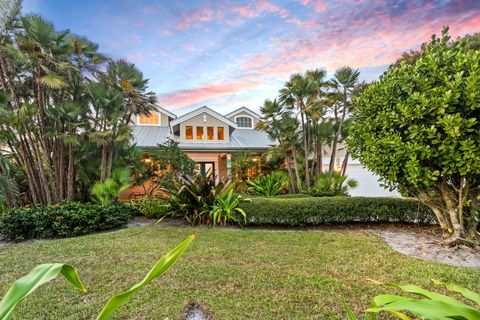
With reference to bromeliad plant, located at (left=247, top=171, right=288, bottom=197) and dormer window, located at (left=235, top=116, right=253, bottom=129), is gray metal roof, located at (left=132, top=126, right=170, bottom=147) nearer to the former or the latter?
dormer window, located at (left=235, top=116, right=253, bottom=129)

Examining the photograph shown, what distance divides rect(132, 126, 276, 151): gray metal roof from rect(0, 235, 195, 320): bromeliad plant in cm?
1182

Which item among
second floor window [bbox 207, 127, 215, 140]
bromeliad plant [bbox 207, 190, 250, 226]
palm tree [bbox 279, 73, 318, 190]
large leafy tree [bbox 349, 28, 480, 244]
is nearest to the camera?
large leafy tree [bbox 349, 28, 480, 244]

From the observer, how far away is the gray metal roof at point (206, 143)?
13.0 m

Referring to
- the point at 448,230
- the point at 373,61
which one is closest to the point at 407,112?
the point at 448,230

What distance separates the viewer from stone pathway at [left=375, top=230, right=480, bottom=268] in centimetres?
434

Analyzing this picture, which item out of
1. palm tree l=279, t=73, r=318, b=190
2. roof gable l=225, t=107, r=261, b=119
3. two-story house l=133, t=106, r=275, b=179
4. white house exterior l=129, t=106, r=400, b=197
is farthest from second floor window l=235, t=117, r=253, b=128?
palm tree l=279, t=73, r=318, b=190

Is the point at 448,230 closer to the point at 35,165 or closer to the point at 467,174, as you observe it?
the point at 467,174

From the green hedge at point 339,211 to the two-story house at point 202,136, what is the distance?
6.36 m

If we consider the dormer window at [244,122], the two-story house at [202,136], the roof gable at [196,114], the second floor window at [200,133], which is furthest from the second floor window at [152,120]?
the dormer window at [244,122]

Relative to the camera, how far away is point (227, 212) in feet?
23.1

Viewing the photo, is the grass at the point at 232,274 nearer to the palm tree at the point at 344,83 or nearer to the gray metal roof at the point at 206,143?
the palm tree at the point at 344,83

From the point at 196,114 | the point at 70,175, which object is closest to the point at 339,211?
the point at 70,175

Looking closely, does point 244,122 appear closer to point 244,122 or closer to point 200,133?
point 244,122

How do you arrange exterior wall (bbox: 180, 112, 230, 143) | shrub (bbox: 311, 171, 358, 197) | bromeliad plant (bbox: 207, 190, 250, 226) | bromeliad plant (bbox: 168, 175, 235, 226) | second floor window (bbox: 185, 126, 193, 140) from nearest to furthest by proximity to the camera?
1. bromeliad plant (bbox: 207, 190, 250, 226)
2. bromeliad plant (bbox: 168, 175, 235, 226)
3. shrub (bbox: 311, 171, 358, 197)
4. exterior wall (bbox: 180, 112, 230, 143)
5. second floor window (bbox: 185, 126, 193, 140)
